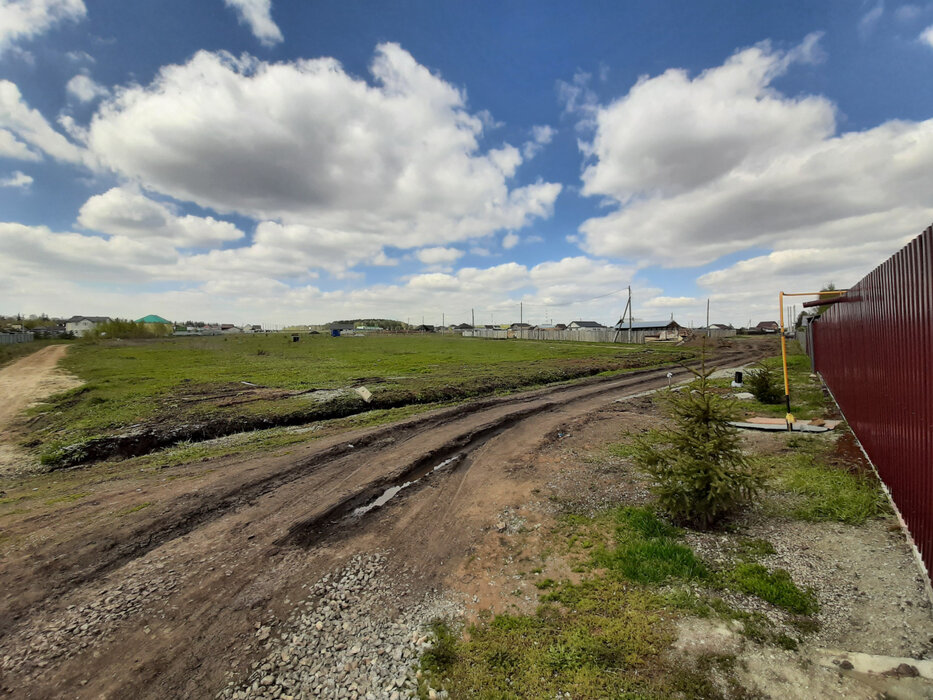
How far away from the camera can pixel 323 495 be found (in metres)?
8.02

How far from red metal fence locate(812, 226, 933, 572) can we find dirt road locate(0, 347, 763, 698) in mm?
5608

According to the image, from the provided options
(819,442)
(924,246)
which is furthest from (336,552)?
(819,442)

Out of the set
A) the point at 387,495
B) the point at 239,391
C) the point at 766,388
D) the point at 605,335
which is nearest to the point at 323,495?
the point at 387,495

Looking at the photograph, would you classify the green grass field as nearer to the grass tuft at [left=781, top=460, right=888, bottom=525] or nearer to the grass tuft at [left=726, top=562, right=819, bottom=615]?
the grass tuft at [left=781, top=460, right=888, bottom=525]

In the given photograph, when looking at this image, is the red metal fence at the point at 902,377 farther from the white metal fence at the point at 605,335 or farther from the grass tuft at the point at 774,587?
the white metal fence at the point at 605,335

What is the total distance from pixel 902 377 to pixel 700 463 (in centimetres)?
288

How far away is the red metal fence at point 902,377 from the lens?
14.4 feet

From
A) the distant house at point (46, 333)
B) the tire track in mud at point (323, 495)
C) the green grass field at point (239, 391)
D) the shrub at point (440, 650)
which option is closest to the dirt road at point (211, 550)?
the tire track in mud at point (323, 495)

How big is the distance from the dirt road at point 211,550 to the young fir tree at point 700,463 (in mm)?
2831

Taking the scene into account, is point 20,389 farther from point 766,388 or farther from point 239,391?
point 766,388

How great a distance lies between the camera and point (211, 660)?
3.99m

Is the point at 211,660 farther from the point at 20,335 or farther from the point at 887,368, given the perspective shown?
the point at 20,335

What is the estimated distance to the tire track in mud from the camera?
537cm

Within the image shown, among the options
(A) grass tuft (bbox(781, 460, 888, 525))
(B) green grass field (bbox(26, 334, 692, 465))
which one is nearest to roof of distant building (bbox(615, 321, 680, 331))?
(B) green grass field (bbox(26, 334, 692, 465))
